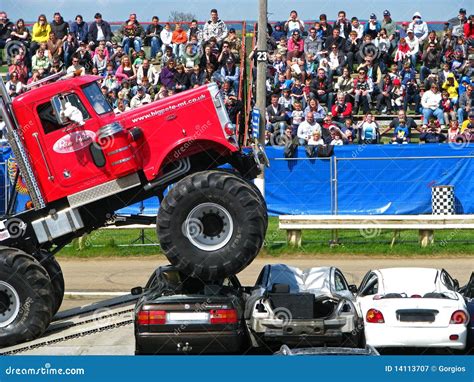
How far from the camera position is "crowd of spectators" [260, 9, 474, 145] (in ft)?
91.2

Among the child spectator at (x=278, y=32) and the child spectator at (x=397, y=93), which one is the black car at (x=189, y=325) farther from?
the child spectator at (x=278, y=32)

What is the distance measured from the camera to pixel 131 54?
2981 cm

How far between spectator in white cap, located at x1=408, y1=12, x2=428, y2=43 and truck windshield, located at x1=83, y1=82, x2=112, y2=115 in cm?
1735

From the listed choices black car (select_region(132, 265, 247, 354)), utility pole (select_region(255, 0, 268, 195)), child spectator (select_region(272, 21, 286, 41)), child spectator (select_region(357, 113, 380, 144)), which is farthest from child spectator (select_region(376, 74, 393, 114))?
black car (select_region(132, 265, 247, 354))

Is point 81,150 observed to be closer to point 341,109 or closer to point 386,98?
point 341,109

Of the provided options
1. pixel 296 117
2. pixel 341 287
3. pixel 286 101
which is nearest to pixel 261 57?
pixel 296 117

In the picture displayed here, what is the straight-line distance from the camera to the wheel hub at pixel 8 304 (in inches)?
618

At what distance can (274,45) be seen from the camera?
30938 mm

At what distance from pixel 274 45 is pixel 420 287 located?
55.0 feet

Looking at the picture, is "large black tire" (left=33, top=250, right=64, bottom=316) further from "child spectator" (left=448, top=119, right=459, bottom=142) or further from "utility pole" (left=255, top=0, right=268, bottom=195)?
"child spectator" (left=448, top=119, right=459, bottom=142)

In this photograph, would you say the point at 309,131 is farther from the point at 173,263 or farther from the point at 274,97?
the point at 173,263

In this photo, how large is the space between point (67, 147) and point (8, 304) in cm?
266

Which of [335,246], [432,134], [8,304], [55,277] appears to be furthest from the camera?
[432,134]
